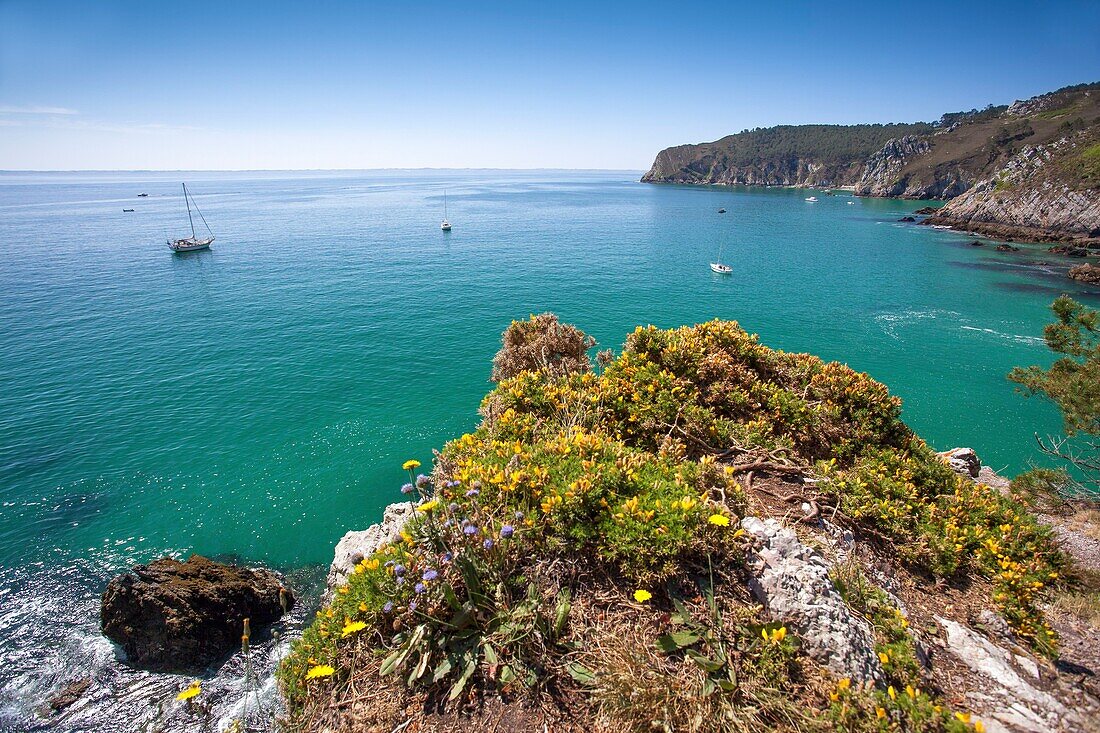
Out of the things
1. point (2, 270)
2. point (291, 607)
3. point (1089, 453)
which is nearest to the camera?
point (291, 607)

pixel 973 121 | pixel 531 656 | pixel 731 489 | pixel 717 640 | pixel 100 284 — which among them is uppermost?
pixel 973 121

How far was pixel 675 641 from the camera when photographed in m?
4.47

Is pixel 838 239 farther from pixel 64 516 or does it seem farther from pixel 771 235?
pixel 64 516

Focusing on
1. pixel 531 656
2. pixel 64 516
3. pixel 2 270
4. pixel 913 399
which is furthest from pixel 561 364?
pixel 2 270

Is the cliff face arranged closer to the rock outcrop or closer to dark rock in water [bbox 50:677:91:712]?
the rock outcrop

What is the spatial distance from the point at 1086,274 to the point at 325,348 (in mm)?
78673

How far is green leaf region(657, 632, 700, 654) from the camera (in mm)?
4418

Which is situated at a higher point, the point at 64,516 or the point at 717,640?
the point at 717,640

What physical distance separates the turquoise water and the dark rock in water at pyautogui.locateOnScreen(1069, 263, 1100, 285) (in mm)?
1717

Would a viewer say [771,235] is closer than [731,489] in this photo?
No

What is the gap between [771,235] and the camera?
281ft

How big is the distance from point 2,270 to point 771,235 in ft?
366

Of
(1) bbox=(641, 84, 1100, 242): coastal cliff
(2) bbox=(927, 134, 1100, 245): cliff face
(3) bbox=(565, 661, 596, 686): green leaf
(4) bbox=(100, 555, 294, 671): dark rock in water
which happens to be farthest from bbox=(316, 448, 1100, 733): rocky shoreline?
(1) bbox=(641, 84, 1100, 242): coastal cliff

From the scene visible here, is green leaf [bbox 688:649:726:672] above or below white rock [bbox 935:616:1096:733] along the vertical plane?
above
